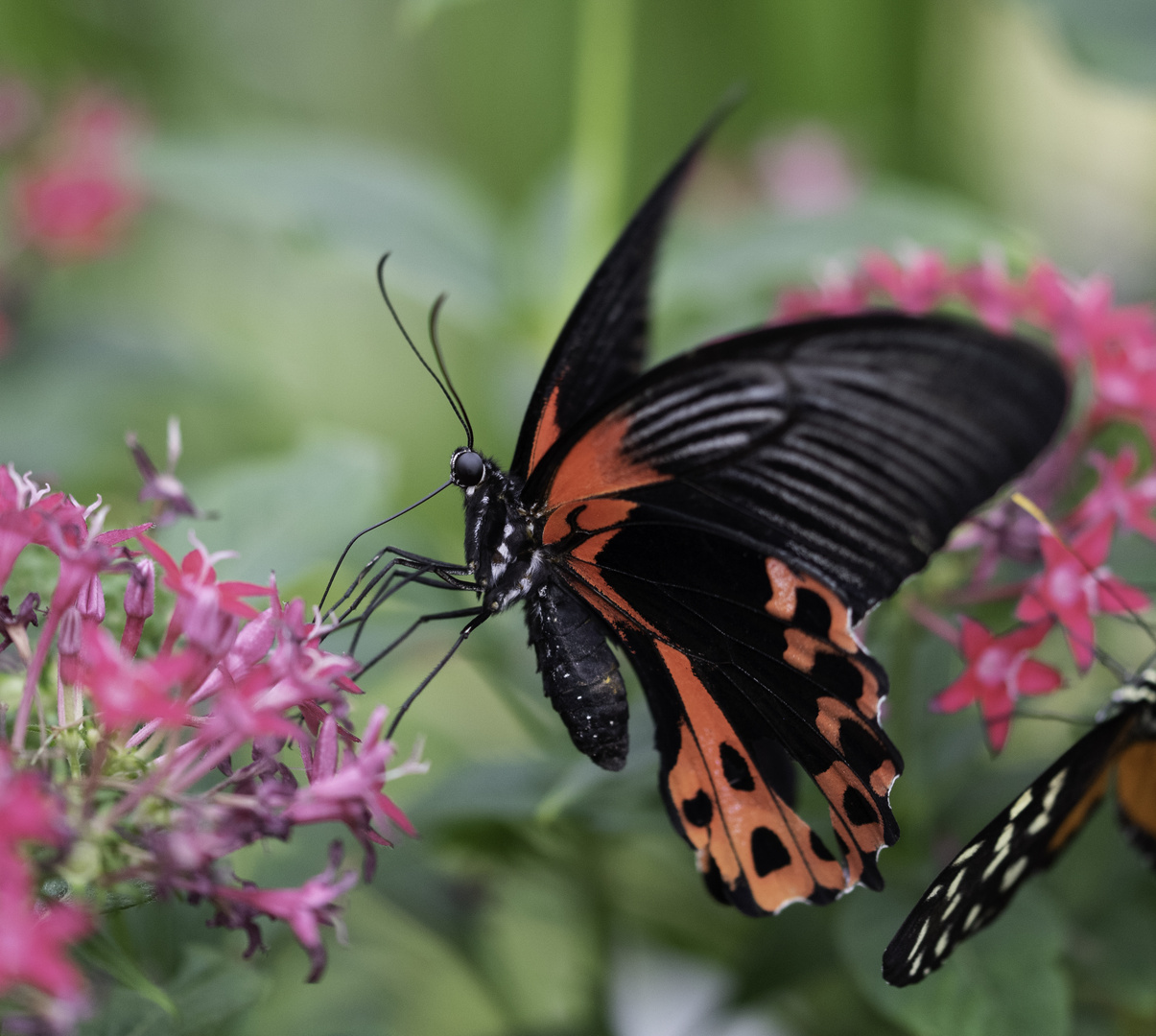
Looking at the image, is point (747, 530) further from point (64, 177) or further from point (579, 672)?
point (64, 177)

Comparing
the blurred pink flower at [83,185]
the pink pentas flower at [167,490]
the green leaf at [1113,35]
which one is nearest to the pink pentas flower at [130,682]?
the pink pentas flower at [167,490]

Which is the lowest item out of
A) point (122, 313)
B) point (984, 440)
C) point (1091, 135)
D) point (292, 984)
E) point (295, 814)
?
point (292, 984)

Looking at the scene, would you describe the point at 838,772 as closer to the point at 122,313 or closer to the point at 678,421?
the point at 678,421

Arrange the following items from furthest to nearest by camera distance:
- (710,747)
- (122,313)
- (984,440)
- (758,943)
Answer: (122,313) < (758,943) < (710,747) < (984,440)

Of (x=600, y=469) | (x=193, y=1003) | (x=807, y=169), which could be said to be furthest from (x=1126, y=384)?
(x=807, y=169)

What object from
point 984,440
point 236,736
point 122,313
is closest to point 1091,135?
point 122,313

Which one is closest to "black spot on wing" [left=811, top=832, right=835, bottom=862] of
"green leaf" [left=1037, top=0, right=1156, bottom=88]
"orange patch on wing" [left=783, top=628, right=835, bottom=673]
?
"orange patch on wing" [left=783, top=628, right=835, bottom=673]
